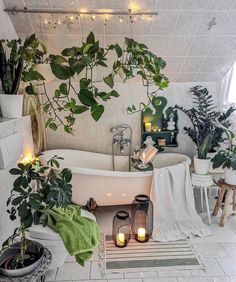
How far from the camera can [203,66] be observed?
3.14 metres

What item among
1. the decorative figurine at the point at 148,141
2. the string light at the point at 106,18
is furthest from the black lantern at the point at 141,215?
the string light at the point at 106,18

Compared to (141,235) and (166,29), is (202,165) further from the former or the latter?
(166,29)

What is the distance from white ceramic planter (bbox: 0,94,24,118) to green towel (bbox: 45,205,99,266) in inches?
31.9

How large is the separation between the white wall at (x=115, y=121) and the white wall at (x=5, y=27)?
972 mm

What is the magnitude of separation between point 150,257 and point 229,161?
1.30 m

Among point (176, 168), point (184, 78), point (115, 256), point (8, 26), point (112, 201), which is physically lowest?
point (115, 256)

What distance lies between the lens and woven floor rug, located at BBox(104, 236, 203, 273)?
2092 mm

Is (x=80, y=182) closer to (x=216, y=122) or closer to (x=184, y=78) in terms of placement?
(x=216, y=122)

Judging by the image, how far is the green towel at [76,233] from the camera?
1629mm

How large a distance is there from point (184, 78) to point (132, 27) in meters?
1.13

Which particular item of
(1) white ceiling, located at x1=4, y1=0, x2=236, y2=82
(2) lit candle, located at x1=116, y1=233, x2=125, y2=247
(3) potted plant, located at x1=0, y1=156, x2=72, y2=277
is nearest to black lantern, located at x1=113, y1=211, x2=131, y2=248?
(2) lit candle, located at x1=116, y1=233, x2=125, y2=247

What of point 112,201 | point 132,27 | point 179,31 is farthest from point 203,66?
point 112,201

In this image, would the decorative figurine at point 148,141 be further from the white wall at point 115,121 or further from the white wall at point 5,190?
the white wall at point 5,190

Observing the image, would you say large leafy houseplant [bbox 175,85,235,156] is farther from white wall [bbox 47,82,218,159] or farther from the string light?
the string light
